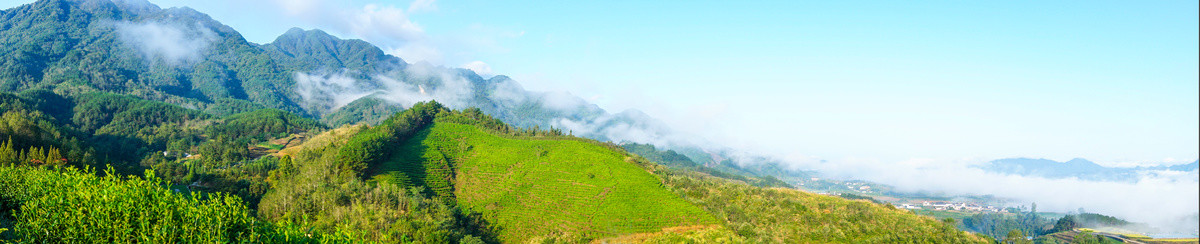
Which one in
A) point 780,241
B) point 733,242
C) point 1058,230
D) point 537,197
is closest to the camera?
point 733,242

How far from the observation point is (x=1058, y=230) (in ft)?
409

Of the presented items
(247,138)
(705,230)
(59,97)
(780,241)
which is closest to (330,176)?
(705,230)

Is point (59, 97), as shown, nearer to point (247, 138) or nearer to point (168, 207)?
point (247, 138)

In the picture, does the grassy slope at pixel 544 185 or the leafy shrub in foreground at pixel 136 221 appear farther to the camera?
the grassy slope at pixel 544 185

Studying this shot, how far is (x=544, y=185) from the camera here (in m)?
72.0

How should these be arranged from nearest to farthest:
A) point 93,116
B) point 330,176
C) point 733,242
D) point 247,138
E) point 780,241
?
A: 1. point 733,242
2. point 780,241
3. point 330,176
4. point 247,138
5. point 93,116

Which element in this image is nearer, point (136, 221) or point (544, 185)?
point (136, 221)

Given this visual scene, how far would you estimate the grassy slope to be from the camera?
5966 centimetres

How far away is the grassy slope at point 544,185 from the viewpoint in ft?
196

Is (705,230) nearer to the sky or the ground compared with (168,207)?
nearer to the ground

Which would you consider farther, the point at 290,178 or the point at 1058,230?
the point at 1058,230

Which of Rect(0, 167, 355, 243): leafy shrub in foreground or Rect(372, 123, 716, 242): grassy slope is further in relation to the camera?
Rect(372, 123, 716, 242): grassy slope

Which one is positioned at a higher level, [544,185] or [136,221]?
[136,221]

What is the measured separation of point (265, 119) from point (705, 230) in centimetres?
18057
